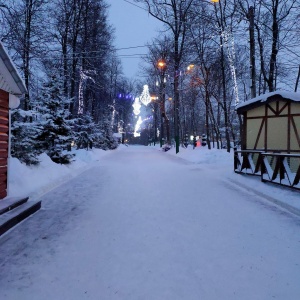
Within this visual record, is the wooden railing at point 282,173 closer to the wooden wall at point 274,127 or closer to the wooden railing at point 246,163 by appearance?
the wooden railing at point 246,163

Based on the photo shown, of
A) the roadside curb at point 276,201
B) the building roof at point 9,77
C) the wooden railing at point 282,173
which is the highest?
the building roof at point 9,77

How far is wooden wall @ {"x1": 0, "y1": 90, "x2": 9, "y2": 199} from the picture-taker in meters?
8.12

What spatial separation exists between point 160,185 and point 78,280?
25.9 ft

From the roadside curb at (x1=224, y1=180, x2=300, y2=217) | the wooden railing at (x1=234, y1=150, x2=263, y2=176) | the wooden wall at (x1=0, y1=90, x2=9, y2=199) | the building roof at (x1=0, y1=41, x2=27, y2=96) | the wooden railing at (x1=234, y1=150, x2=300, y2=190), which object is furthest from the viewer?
the wooden railing at (x1=234, y1=150, x2=263, y2=176)

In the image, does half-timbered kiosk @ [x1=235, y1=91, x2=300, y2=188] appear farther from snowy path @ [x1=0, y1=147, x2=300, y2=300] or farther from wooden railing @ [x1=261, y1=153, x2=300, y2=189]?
snowy path @ [x1=0, y1=147, x2=300, y2=300]

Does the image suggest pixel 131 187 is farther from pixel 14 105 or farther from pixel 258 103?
pixel 258 103

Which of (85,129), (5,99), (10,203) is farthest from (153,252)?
(85,129)

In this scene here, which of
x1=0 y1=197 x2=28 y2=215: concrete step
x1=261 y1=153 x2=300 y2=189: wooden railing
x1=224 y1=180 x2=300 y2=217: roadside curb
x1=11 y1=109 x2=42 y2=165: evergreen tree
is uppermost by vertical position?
x1=11 y1=109 x2=42 y2=165: evergreen tree

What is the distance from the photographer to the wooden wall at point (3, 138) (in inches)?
320

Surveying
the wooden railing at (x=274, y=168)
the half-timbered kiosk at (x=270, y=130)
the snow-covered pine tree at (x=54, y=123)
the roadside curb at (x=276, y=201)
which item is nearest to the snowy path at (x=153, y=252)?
the roadside curb at (x=276, y=201)

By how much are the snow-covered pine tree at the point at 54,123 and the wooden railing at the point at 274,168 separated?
8.45m

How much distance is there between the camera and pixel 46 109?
1590cm

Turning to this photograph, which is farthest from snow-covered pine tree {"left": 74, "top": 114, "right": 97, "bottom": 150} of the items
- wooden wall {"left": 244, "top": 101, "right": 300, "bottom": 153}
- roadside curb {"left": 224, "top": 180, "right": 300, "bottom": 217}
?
roadside curb {"left": 224, "top": 180, "right": 300, "bottom": 217}

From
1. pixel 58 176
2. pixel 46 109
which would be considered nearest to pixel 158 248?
pixel 58 176
